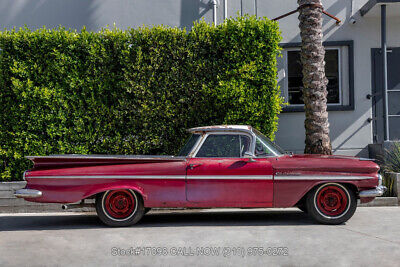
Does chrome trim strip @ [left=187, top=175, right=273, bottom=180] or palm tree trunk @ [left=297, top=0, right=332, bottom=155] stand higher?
palm tree trunk @ [left=297, top=0, right=332, bottom=155]

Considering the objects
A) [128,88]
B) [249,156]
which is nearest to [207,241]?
[249,156]

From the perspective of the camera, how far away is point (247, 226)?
629 centimetres

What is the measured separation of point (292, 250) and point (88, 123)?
5526 millimetres

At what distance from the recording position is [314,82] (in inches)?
350

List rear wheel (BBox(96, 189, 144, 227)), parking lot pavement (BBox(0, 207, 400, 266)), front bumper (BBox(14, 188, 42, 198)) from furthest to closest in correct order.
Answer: rear wheel (BBox(96, 189, 144, 227)), front bumper (BBox(14, 188, 42, 198)), parking lot pavement (BBox(0, 207, 400, 266))

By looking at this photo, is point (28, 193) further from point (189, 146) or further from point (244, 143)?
point (244, 143)

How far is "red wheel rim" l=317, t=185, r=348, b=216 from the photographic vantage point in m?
6.31

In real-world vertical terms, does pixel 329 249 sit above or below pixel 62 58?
below

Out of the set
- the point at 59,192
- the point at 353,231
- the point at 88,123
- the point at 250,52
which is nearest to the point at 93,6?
the point at 88,123

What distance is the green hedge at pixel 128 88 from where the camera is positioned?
348 inches

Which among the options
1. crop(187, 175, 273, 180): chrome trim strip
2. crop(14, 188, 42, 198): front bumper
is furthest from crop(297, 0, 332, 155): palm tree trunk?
crop(14, 188, 42, 198): front bumper

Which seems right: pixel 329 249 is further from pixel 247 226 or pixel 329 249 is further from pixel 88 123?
pixel 88 123

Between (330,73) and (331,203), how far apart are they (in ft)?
20.2

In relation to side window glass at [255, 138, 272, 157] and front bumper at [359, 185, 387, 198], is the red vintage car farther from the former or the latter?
side window glass at [255, 138, 272, 157]
